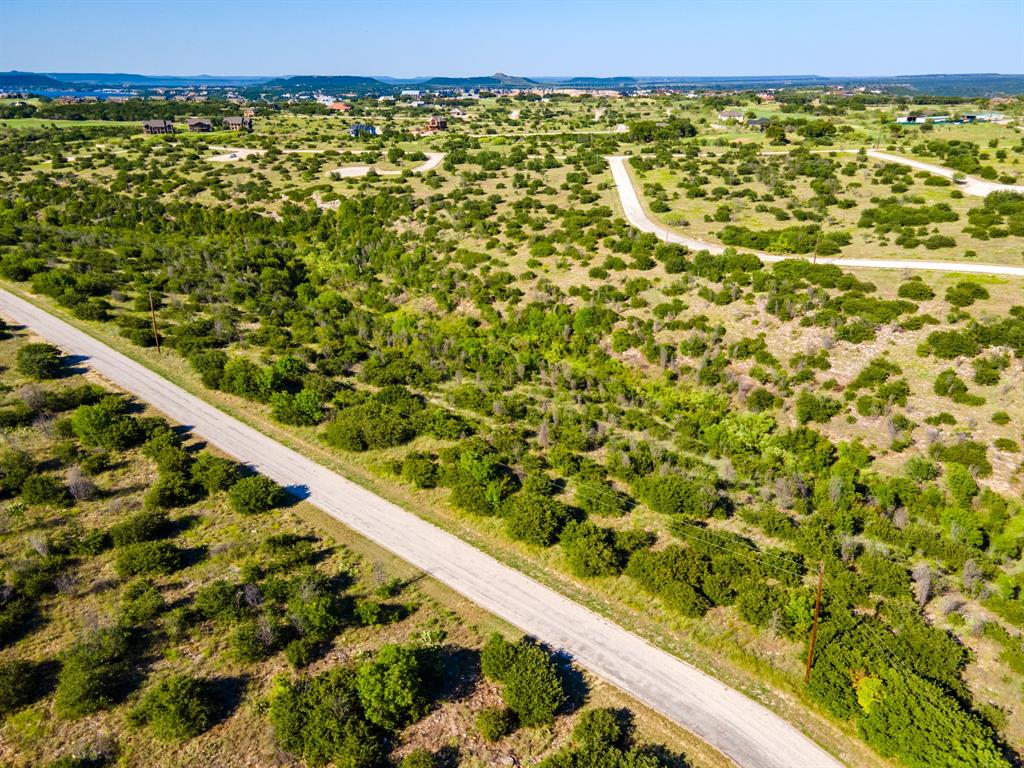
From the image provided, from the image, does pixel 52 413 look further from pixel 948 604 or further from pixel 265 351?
pixel 948 604

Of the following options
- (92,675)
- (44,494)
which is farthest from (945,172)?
(44,494)

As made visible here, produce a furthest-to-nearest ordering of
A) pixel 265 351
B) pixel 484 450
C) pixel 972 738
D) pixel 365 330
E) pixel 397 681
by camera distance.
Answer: pixel 365 330 < pixel 265 351 < pixel 484 450 < pixel 397 681 < pixel 972 738

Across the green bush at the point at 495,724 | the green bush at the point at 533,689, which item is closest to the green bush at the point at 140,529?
the green bush at the point at 495,724

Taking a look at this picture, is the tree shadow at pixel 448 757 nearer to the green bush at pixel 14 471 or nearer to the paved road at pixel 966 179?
the green bush at pixel 14 471

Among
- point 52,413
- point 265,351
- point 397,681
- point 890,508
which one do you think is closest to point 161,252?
point 265,351

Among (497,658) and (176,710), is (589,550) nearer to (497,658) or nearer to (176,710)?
(497,658)

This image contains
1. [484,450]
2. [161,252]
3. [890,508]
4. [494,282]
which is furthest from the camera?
[161,252]
